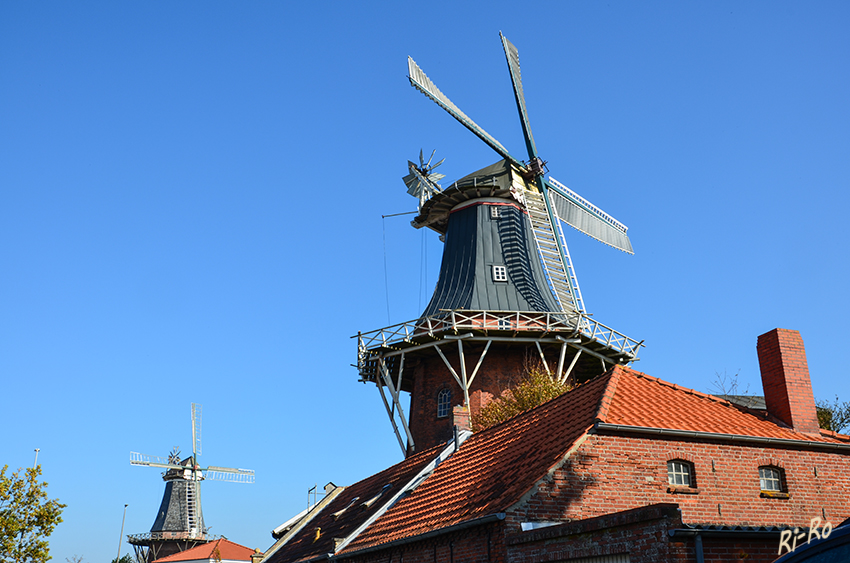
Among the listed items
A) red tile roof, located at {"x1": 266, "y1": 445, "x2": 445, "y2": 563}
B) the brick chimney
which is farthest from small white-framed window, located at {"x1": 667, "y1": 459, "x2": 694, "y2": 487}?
red tile roof, located at {"x1": 266, "y1": 445, "x2": 445, "y2": 563}

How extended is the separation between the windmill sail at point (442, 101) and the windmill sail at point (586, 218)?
241 centimetres

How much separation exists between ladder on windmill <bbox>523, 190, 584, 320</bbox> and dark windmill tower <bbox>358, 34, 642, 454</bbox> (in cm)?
5

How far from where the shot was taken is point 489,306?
2764cm

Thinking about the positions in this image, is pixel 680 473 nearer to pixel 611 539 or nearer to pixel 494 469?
pixel 494 469

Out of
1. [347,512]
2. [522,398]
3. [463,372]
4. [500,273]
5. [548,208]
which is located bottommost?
[347,512]

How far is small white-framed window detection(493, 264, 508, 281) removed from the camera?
28906 mm

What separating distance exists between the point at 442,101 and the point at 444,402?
1520 centimetres

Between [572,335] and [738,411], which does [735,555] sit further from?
[572,335]

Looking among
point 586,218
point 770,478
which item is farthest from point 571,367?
point 770,478

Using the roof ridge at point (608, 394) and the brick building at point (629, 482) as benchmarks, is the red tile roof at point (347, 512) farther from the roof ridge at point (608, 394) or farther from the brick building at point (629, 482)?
the roof ridge at point (608, 394)

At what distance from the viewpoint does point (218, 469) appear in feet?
180

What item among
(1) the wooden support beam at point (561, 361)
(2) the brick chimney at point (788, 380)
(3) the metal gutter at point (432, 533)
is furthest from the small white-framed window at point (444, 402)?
(2) the brick chimney at point (788, 380)

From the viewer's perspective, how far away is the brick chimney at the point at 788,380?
14258mm

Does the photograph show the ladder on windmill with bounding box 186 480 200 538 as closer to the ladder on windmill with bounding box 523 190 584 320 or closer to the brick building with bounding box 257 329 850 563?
the ladder on windmill with bounding box 523 190 584 320
